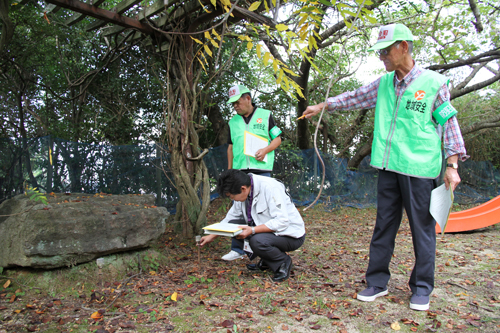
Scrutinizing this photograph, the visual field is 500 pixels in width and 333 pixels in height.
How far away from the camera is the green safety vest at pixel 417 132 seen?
7.72 feet

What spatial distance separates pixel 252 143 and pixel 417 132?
1.76 m

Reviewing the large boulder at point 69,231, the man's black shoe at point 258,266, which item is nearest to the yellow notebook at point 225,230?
the man's black shoe at point 258,266

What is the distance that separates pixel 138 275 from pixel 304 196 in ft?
18.0

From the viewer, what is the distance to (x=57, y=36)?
5945mm

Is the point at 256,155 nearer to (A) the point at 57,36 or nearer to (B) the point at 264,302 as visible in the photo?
(B) the point at 264,302

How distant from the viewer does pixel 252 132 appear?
3742 mm

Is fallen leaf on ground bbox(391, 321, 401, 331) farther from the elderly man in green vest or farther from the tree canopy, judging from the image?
the tree canopy

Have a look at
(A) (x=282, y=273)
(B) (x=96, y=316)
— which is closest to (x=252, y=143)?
(A) (x=282, y=273)

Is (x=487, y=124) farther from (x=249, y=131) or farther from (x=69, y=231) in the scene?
(x=69, y=231)

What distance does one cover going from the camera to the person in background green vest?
12.0 feet

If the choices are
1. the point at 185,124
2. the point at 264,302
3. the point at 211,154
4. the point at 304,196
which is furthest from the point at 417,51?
the point at 264,302

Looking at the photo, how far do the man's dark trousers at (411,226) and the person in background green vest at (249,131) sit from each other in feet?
4.55

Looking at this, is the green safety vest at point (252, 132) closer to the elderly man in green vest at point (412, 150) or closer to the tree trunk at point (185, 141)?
the tree trunk at point (185, 141)

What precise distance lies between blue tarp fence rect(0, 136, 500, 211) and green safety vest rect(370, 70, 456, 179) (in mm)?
2633
